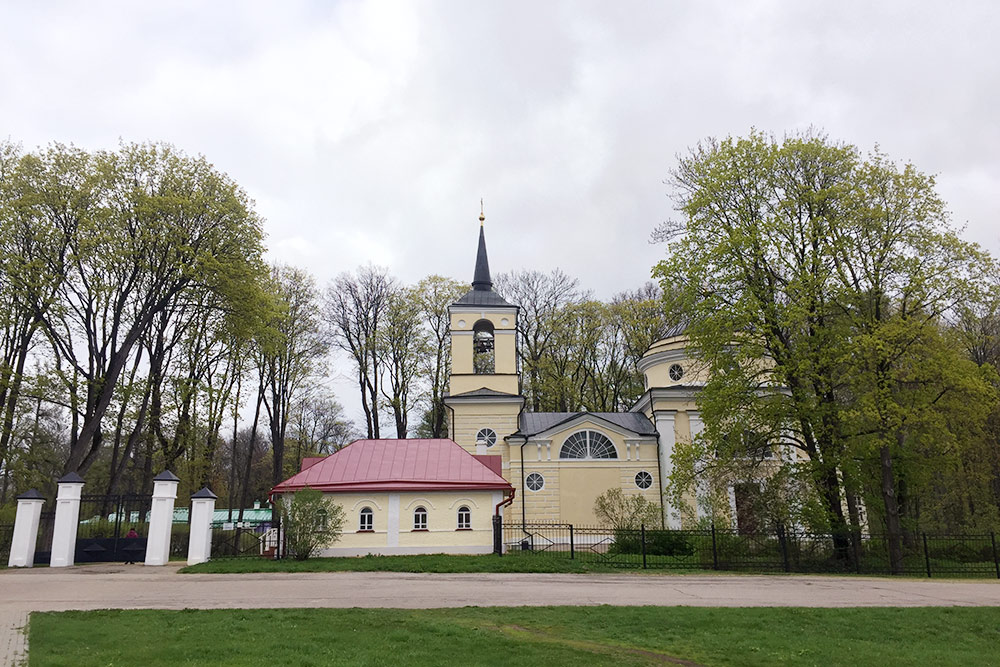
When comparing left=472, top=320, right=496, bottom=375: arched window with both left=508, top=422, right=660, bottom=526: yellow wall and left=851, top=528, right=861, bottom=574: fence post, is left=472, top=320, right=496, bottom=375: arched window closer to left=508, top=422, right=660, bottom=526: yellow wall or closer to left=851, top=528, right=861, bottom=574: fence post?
left=508, top=422, right=660, bottom=526: yellow wall

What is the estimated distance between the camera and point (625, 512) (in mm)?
23578

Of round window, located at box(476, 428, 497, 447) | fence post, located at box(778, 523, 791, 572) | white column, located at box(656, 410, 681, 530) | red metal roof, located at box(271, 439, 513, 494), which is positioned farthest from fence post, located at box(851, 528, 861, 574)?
round window, located at box(476, 428, 497, 447)

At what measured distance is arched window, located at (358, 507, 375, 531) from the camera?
72.0 feet

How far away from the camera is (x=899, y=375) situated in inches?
692

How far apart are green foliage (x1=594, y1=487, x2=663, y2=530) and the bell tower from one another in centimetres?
534

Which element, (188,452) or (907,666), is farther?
(188,452)

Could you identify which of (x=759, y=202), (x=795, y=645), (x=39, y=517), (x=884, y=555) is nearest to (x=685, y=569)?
(x=884, y=555)

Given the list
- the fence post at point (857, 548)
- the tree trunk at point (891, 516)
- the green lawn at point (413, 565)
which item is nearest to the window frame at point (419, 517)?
the green lawn at point (413, 565)

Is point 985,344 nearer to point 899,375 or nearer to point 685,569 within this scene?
point 899,375

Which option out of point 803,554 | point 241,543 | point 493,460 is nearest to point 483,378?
point 493,460

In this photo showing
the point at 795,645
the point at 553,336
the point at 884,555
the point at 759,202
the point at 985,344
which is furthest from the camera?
the point at 553,336

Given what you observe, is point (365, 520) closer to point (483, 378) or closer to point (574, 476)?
point (574, 476)

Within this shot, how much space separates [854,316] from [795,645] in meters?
12.1

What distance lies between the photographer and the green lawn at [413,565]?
54.1 ft
